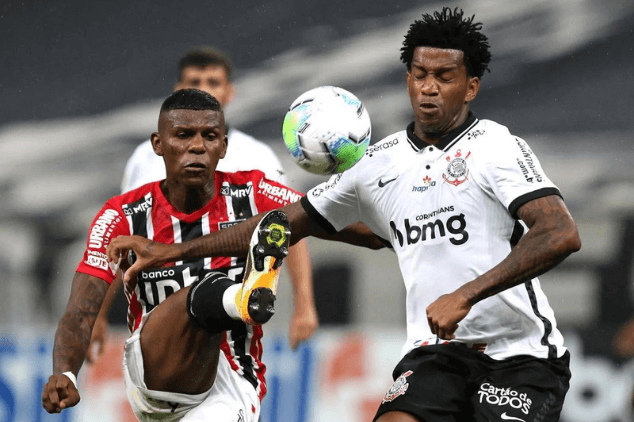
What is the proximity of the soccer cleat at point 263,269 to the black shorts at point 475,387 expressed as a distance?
53 centimetres

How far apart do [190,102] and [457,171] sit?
1.18 m

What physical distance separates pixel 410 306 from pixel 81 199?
3.40 m

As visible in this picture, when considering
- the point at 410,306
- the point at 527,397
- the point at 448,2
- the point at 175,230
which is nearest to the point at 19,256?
the point at 175,230

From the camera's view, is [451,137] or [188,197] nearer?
[451,137]

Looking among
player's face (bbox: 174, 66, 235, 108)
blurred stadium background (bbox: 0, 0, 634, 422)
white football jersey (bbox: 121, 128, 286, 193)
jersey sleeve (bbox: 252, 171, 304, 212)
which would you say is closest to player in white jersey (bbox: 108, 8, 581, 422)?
jersey sleeve (bbox: 252, 171, 304, 212)

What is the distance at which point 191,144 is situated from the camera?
13.1ft

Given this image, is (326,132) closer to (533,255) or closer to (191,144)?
(191,144)

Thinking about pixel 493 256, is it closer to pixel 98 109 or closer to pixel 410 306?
pixel 410 306

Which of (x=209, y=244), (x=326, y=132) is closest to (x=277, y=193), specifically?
(x=209, y=244)

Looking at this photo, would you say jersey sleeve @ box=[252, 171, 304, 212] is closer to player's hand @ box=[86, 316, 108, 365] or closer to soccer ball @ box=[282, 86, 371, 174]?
soccer ball @ box=[282, 86, 371, 174]

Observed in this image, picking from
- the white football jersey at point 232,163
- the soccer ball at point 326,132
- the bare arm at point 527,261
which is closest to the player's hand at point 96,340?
the white football jersey at point 232,163

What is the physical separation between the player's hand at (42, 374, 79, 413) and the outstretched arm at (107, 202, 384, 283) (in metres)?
0.44

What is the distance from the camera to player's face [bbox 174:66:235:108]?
5.50 metres

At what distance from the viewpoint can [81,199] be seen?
644cm
